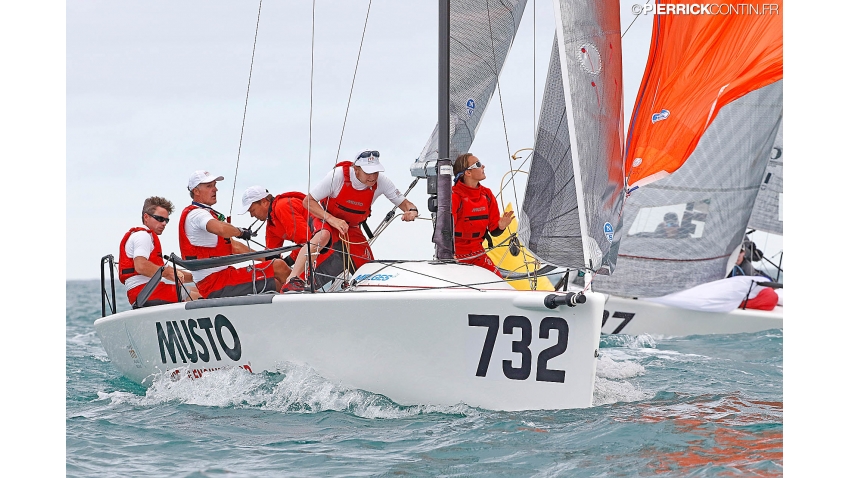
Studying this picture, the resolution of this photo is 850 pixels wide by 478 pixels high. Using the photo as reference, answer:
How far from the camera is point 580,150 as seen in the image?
15.9ft

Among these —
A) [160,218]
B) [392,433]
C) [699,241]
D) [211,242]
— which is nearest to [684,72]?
[699,241]

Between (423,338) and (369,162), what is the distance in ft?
5.38

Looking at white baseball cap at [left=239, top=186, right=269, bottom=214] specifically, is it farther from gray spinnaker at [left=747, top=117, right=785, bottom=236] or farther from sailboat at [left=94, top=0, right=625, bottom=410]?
gray spinnaker at [left=747, top=117, right=785, bottom=236]

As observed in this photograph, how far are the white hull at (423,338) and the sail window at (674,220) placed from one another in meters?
5.51

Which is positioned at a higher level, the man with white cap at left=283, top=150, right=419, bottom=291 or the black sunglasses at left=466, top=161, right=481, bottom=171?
the black sunglasses at left=466, top=161, right=481, bottom=171

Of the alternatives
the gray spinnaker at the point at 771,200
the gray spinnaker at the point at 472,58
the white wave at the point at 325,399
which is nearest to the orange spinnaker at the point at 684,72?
the gray spinnaker at the point at 472,58

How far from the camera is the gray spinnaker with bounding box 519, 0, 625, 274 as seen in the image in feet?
16.0

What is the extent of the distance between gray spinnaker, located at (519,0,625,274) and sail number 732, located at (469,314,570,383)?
42 cm

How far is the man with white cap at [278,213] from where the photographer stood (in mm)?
6530

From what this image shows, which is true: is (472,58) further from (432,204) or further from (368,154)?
(432,204)

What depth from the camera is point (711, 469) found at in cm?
396

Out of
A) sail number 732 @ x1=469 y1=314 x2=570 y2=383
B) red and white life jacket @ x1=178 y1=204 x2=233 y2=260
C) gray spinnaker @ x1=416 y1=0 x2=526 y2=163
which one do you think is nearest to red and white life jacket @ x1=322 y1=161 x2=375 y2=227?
gray spinnaker @ x1=416 y1=0 x2=526 y2=163

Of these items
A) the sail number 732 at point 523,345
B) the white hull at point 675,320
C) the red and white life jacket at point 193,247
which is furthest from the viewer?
the white hull at point 675,320

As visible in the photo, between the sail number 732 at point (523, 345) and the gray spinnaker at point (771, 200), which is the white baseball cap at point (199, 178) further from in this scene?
the gray spinnaker at point (771, 200)
